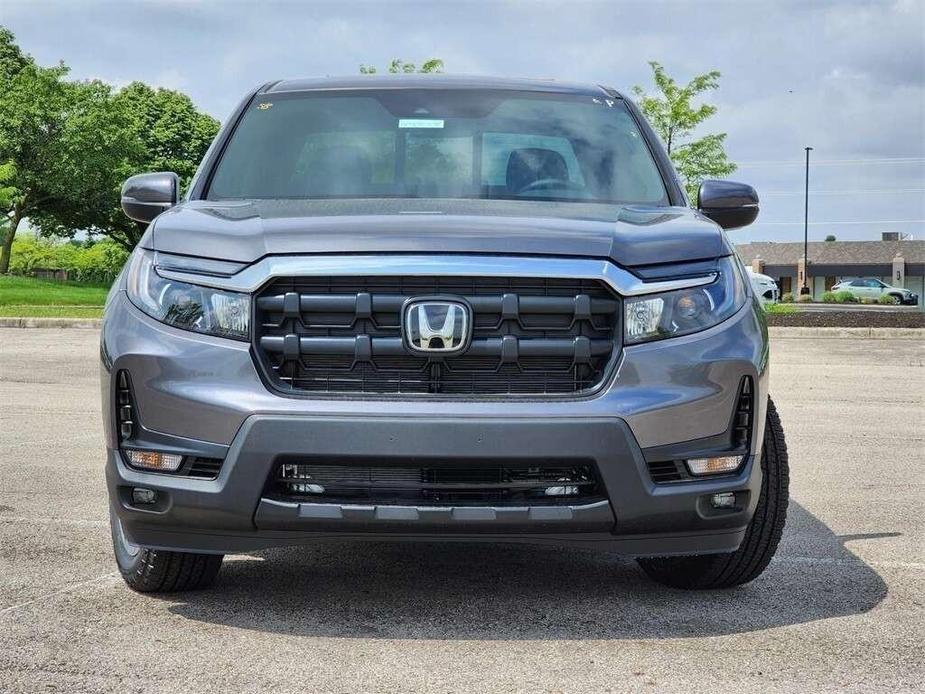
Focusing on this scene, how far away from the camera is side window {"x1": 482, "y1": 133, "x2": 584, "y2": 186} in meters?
5.10

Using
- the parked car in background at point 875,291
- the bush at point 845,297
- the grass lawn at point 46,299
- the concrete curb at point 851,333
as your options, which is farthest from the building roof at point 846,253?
the concrete curb at point 851,333

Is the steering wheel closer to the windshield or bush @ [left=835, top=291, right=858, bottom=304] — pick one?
the windshield

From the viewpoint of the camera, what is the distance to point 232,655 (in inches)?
149

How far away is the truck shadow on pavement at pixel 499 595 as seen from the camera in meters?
4.12

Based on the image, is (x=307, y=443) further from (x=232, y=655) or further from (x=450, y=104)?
(x=450, y=104)

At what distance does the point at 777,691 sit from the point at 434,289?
4.74 feet

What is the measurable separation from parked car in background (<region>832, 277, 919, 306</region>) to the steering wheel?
68.5 m

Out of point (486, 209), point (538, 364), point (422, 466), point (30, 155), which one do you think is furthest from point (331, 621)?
point (30, 155)

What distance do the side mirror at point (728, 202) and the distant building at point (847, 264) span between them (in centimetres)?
9287

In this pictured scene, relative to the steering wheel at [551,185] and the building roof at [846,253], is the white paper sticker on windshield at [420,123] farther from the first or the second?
the building roof at [846,253]

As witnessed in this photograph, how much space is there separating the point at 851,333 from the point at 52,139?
3806 cm

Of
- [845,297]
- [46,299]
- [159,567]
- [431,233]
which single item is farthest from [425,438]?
[845,297]

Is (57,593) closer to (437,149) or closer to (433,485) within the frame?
(433,485)

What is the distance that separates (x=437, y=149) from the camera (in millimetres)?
5191
